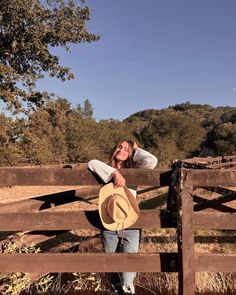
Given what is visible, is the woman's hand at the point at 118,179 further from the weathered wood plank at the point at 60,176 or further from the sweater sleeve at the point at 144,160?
the sweater sleeve at the point at 144,160

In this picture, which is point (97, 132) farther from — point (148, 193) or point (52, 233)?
point (52, 233)

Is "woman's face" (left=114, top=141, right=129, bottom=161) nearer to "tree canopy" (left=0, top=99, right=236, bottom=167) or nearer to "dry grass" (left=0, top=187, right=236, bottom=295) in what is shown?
"dry grass" (left=0, top=187, right=236, bottom=295)

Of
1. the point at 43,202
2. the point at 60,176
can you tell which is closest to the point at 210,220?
the point at 60,176

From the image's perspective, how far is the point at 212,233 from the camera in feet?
28.0

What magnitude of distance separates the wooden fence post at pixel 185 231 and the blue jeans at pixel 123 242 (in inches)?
25.9

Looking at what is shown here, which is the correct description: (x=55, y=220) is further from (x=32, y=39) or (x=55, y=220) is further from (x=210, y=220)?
(x=32, y=39)

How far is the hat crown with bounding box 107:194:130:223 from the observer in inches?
161

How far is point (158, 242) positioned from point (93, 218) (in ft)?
12.7

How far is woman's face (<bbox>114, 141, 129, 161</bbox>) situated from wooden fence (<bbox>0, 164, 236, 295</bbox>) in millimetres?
453

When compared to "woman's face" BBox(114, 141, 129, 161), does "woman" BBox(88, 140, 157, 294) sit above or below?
below

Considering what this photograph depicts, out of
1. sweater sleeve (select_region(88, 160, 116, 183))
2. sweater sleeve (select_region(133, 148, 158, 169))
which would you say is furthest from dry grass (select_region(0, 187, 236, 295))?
sweater sleeve (select_region(88, 160, 116, 183))

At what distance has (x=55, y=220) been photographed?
13.6 ft

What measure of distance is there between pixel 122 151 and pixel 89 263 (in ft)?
3.89

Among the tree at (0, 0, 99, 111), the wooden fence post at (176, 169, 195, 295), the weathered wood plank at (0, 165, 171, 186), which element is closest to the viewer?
the wooden fence post at (176, 169, 195, 295)
